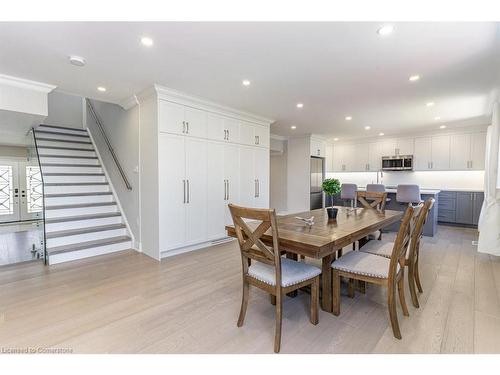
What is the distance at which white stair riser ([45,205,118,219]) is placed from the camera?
3872mm

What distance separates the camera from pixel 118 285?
2.64 meters

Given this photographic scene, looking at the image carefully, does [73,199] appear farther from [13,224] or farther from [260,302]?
[13,224]

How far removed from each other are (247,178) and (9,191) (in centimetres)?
741

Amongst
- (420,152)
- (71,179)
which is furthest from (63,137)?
(420,152)

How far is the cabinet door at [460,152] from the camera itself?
19.1ft

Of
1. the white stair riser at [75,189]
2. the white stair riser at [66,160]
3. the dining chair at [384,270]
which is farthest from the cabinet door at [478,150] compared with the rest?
the white stair riser at [66,160]

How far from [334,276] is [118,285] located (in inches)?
88.5

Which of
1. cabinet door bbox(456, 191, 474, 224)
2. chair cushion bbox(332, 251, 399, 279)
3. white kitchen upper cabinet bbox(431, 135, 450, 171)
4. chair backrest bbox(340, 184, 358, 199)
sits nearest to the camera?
chair cushion bbox(332, 251, 399, 279)

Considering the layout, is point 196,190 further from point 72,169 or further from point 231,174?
point 72,169

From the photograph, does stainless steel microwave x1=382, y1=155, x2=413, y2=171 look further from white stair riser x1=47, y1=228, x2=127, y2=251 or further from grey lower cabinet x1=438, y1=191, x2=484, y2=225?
white stair riser x1=47, y1=228, x2=127, y2=251

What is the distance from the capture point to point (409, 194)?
4.65 m

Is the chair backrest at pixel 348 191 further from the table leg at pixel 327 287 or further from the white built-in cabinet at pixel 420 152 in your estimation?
the table leg at pixel 327 287

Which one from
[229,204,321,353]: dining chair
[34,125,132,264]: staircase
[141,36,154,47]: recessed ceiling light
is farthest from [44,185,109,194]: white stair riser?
[229,204,321,353]: dining chair

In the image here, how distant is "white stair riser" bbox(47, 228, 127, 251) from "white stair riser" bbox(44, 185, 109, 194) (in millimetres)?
1062
